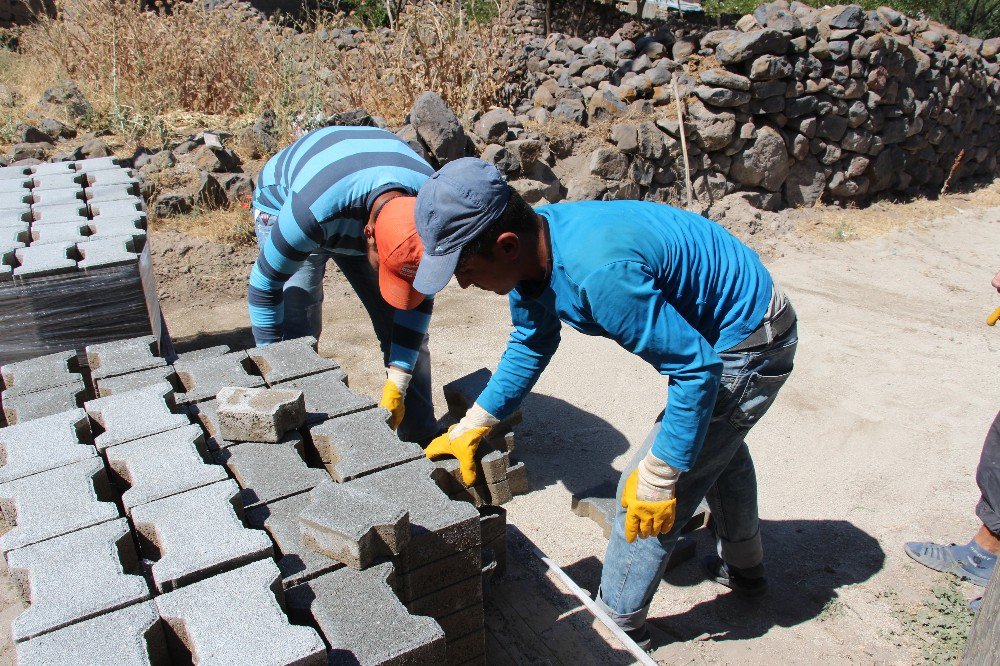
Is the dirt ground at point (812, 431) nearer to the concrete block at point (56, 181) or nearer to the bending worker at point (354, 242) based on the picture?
the bending worker at point (354, 242)

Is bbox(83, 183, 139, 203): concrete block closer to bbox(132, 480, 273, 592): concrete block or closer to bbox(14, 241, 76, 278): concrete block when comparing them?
bbox(14, 241, 76, 278): concrete block

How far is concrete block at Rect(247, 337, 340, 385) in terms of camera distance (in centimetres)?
292

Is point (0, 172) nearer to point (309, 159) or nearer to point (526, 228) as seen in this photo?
point (309, 159)

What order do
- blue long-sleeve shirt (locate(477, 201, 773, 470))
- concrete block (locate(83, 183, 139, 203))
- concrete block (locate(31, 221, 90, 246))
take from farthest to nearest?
concrete block (locate(83, 183, 139, 203))
concrete block (locate(31, 221, 90, 246))
blue long-sleeve shirt (locate(477, 201, 773, 470))

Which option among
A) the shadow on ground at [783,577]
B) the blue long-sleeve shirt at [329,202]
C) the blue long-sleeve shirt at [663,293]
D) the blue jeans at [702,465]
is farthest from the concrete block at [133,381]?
the shadow on ground at [783,577]

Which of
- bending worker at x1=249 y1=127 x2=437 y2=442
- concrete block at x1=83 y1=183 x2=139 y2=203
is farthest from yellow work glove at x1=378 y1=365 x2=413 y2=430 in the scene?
concrete block at x1=83 y1=183 x2=139 y2=203

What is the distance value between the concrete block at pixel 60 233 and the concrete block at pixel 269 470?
167cm

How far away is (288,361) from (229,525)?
3.44 ft

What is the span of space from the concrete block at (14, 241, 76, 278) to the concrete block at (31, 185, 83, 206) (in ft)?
2.27

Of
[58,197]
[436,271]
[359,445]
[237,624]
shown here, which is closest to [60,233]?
[58,197]

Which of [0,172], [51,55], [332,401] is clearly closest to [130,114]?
[51,55]

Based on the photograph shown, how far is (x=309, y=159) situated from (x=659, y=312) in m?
1.94

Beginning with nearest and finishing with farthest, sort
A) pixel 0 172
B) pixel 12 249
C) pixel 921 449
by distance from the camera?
1. pixel 12 249
2. pixel 921 449
3. pixel 0 172

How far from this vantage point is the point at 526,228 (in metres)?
2.23
